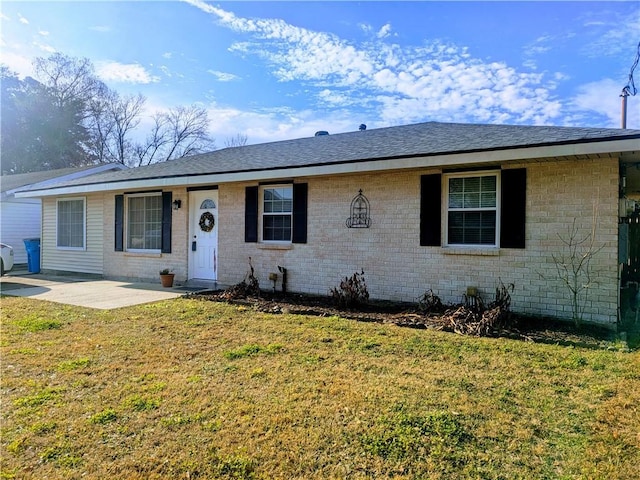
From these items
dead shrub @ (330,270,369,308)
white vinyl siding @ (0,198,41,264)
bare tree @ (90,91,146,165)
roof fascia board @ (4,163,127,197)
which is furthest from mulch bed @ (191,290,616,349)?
bare tree @ (90,91,146,165)

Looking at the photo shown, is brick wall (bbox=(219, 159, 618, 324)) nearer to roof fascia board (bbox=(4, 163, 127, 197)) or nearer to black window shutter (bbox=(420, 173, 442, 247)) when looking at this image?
black window shutter (bbox=(420, 173, 442, 247))

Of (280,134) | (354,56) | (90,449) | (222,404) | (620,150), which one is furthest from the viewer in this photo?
(280,134)

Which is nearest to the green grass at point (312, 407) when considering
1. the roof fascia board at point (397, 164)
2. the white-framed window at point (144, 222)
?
the roof fascia board at point (397, 164)

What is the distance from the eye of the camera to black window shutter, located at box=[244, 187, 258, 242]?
9.69 metres

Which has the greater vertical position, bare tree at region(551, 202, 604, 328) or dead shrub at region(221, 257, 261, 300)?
bare tree at region(551, 202, 604, 328)

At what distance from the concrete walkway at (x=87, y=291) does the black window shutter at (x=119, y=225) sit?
1145 mm

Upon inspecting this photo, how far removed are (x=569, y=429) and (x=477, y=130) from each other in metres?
6.89

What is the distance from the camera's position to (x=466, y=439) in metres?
2.88

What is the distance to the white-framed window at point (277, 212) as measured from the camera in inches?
371

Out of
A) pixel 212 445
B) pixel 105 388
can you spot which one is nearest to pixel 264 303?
pixel 105 388

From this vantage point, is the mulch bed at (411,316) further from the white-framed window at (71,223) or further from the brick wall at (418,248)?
the white-framed window at (71,223)

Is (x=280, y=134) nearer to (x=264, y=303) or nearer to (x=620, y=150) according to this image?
(x=264, y=303)

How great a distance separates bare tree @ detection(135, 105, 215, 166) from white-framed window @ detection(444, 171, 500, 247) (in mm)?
34366

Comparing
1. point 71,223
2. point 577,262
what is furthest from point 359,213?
point 71,223
